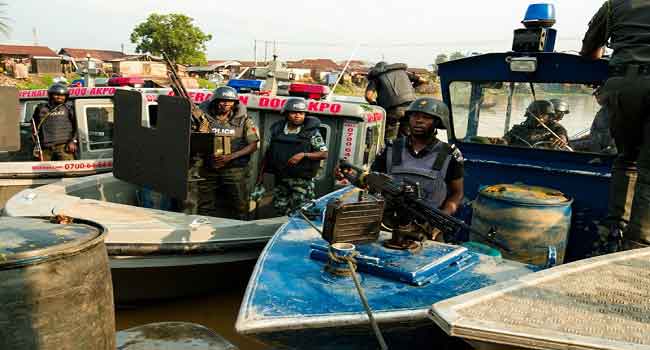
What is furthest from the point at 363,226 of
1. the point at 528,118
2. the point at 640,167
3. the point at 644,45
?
the point at 528,118

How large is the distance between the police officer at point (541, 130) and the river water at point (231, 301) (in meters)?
0.07

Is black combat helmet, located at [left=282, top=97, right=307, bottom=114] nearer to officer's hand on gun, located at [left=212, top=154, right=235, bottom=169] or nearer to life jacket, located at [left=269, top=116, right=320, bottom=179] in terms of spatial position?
life jacket, located at [left=269, top=116, right=320, bottom=179]

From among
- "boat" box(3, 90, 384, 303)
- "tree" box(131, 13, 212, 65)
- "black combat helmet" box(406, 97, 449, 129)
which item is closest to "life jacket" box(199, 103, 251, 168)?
"boat" box(3, 90, 384, 303)

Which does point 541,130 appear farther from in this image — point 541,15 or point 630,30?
point 630,30

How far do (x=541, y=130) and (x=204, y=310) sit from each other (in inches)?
144

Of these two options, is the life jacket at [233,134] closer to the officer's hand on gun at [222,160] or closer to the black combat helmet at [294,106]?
the officer's hand on gun at [222,160]

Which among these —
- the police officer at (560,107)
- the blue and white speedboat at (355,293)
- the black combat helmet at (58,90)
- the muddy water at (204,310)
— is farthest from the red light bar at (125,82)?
the police officer at (560,107)

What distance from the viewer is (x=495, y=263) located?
11.3ft

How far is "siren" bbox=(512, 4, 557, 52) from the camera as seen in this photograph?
448 cm

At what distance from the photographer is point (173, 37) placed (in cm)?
4628

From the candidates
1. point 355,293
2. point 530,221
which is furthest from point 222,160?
point 530,221

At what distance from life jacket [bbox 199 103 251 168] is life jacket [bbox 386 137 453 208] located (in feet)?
7.28

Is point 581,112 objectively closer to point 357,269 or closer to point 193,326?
point 357,269

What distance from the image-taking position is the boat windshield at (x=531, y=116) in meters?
4.48
